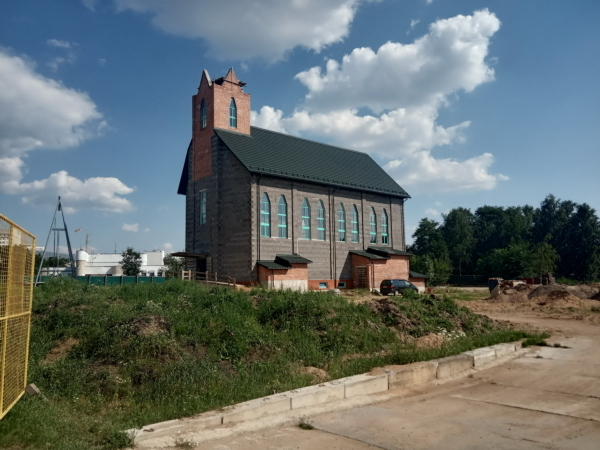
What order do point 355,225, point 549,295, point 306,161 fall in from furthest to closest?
point 355,225 → point 306,161 → point 549,295

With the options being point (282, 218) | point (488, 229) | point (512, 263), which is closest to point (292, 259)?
point (282, 218)

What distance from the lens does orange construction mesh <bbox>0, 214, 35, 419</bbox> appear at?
17.9ft

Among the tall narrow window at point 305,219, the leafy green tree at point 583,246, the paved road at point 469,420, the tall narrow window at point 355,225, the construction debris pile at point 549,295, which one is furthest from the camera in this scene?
the leafy green tree at point 583,246

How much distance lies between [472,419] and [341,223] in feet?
101

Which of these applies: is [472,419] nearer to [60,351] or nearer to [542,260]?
[60,351]

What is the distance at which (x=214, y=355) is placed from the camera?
32.0ft

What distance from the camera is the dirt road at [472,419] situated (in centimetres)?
604

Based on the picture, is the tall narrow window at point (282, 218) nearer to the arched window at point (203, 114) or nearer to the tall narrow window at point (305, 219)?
the tall narrow window at point (305, 219)

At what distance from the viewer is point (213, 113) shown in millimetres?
34906

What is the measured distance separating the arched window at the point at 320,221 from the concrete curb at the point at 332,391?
80.0 ft

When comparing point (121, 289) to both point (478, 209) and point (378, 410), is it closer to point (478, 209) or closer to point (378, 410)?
point (378, 410)

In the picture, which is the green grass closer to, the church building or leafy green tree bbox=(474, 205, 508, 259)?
the church building

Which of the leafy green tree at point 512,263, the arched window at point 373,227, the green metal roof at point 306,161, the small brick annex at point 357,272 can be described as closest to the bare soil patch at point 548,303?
the small brick annex at point 357,272

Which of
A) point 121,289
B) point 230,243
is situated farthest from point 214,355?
point 230,243
